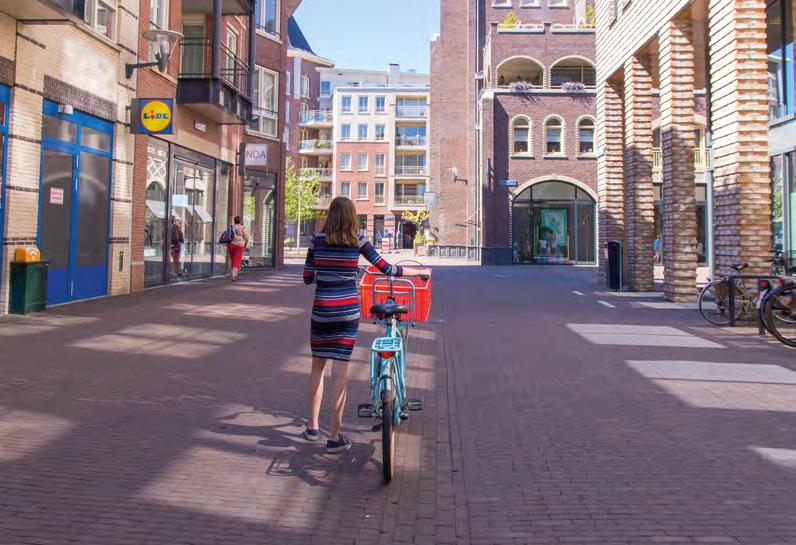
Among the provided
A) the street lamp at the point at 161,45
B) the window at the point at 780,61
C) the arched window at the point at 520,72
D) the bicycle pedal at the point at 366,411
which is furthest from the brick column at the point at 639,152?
the arched window at the point at 520,72

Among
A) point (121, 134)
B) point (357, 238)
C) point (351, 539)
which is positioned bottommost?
point (351, 539)

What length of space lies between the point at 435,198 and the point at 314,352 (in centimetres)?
4677

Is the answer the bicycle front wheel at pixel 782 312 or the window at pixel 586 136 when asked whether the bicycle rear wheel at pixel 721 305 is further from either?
the window at pixel 586 136

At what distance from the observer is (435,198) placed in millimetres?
50969

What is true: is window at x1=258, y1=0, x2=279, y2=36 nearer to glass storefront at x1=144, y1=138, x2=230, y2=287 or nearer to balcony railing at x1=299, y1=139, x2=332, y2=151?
glass storefront at x1=144, y1=138, x2=230, y2=287

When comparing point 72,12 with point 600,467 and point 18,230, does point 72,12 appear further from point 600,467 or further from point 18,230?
point 600,467

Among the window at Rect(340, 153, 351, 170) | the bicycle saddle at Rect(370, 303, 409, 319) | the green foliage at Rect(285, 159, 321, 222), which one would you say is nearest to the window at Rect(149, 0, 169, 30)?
the bicycle saddle at Rect(370, 303, 409, 319)

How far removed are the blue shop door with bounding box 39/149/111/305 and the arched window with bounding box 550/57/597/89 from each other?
28.5 metres

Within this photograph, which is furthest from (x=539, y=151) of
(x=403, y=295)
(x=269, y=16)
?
(x=403, y=295)

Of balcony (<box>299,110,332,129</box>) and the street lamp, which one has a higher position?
balcony (<box>299,110,332,129</box>)

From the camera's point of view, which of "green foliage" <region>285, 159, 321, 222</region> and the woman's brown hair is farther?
"green foliage" <region>285, 159, 321, 222</region>

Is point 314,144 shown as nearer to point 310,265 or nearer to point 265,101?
point 265,101

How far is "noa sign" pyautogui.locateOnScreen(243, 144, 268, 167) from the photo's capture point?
22.6 m

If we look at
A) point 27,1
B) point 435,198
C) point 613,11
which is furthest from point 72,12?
point 435,198
